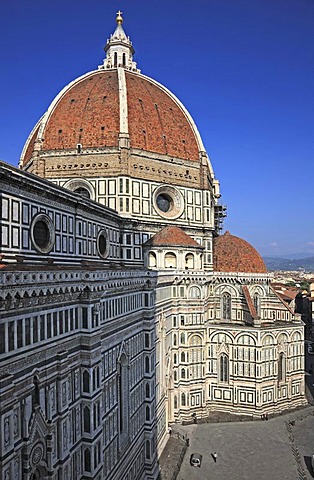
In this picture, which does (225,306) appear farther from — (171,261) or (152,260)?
(152,260)

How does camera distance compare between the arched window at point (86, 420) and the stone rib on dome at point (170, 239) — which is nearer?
the arched window at point (86, 420)

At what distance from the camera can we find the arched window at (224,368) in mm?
28281

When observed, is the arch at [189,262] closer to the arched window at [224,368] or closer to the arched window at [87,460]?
the arched window at [224,368]

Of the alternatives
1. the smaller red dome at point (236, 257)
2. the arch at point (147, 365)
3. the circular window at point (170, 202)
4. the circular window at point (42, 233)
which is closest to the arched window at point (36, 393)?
the circular window at point (42, 233)

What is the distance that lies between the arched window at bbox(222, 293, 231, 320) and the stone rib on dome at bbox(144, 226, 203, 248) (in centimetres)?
520

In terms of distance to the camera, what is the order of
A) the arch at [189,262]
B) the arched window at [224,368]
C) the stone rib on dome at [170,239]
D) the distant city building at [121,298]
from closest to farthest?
1. the distant city building at [121,298]
2. the stone rib on dome at [170,239]
3. the arch at [189,262]
4. the arched window at [224,368]

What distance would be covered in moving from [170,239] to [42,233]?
34.7 feet

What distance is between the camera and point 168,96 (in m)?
34.4

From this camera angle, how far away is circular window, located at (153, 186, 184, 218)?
98.8 ft

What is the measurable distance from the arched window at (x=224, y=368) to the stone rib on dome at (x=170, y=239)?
776cm

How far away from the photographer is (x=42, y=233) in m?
18.4

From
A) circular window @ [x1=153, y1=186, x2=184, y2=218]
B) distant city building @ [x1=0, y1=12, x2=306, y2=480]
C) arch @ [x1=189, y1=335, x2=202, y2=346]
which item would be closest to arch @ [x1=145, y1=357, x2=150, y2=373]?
distant city building @ [x1=0, y1=12, x2=306, y2=480]

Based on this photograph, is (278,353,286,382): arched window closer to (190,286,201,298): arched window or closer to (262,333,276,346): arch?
(262,333,276,346): arch

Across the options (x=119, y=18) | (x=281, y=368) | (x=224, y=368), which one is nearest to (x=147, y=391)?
(x=224, y=368)
